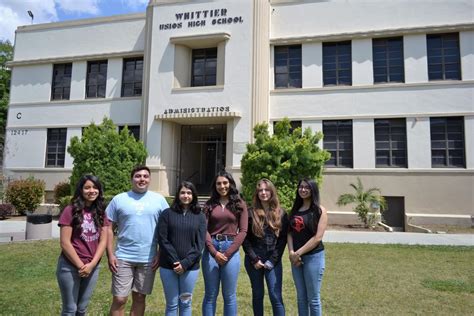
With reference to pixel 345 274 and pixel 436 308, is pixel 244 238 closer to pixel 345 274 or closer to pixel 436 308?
pixel 436 308

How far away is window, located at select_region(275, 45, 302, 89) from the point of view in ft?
57.7

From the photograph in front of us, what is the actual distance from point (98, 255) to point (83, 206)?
55 centimetres

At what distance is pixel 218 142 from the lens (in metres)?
18.7

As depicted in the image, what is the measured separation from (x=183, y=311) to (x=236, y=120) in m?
13.1

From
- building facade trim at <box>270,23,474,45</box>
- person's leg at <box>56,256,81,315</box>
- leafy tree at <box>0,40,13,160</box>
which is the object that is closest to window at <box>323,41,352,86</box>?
building facade trim at <box>270,23,474,45</box>

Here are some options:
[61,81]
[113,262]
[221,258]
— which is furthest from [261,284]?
[61,81]

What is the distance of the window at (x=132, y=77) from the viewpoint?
19.3 meters

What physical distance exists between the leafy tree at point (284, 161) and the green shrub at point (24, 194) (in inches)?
424

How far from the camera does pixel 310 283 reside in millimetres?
4316

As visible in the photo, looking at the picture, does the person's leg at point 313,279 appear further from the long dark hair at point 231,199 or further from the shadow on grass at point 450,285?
the shadow on grass at point 450,285

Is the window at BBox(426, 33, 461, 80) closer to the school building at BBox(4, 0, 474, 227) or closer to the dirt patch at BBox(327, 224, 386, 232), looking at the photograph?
the school building at BBox(4, 0, 474, 227)

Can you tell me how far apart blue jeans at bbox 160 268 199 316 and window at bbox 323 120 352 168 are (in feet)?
44.3

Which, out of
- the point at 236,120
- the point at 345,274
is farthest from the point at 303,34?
the point at 345,274

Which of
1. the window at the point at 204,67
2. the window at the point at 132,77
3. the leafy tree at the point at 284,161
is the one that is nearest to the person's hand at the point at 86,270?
the leafy tree at the point at 284,161
